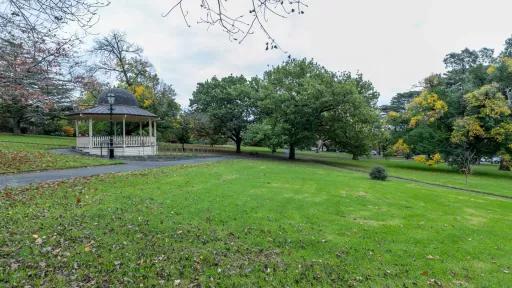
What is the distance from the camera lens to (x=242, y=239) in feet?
19.3

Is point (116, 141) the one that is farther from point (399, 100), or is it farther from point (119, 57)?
point (399, 100)

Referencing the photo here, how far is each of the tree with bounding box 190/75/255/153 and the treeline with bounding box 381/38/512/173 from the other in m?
15.3

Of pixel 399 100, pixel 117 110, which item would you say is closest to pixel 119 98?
pixel 117 110

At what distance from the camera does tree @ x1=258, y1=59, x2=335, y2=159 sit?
88.4 feet

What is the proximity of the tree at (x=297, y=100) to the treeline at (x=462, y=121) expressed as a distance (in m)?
9.80

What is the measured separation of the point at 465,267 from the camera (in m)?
5.09

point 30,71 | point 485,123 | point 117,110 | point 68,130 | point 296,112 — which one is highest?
point 296,112

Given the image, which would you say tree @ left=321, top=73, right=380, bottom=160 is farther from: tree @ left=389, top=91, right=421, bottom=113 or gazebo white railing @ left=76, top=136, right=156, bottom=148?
tree @ left=389, top=91, right=421, bottom=113

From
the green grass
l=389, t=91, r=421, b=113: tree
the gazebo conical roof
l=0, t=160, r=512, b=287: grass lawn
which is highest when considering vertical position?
l=389, t=91, r=421, b=113: tree

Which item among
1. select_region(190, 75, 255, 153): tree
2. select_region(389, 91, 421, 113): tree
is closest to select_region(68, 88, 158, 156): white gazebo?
select_region(190, 75, 255, 153): tree

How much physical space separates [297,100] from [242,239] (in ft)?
74.2

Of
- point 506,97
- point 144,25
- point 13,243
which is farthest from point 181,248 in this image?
point 506,97

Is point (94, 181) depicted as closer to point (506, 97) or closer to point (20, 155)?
point (20, 155)

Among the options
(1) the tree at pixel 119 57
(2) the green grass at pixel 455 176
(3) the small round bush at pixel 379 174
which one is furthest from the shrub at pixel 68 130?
(3) the small round bush at pixel 379 174
